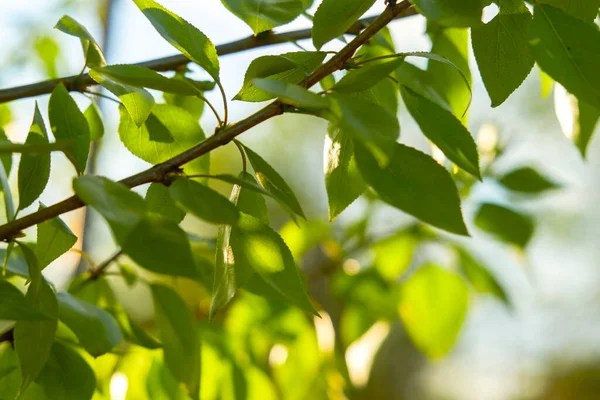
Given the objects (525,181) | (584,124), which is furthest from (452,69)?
(525,181)

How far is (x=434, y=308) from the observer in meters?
0.49

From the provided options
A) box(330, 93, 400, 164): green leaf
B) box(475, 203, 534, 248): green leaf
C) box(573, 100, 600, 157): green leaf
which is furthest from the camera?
box(475, 203, 534, 248): green leaf

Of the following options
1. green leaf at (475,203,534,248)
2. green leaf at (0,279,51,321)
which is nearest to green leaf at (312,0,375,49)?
green leaf at (0,279,51,321)

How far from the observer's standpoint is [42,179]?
22cm

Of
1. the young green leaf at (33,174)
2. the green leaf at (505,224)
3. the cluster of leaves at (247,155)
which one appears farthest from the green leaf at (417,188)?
the green leaf at (505,224)

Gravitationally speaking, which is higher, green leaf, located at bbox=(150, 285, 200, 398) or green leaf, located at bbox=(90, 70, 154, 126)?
green leaf, located at bbox=(90, 70, 154, 126)

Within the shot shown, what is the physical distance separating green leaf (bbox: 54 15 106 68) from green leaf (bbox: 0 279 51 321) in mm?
79

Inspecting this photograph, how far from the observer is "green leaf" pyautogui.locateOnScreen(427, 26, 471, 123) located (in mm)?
250

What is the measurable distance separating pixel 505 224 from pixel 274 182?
0.32m

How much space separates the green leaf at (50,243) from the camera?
217mm

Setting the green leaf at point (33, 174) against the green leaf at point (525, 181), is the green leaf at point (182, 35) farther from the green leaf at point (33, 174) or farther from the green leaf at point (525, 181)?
the green leaf at point (525, 181)

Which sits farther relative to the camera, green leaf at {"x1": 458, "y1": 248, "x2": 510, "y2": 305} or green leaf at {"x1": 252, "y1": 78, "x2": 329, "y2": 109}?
green leaf at {"x1": 458, "y1": 248, "x2": 510, "y2": 305}

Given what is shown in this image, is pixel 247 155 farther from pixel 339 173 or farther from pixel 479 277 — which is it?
pixel 479 277

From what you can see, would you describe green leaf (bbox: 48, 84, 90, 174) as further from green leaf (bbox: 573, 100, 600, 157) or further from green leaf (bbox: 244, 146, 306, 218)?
green leaf (bbox: 573, 100, 600, 157)
